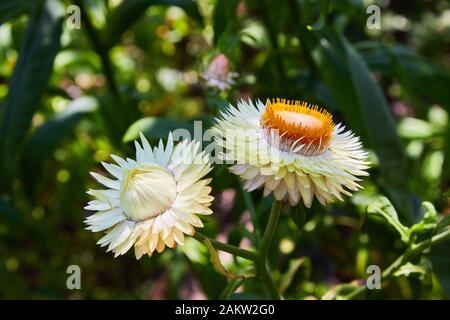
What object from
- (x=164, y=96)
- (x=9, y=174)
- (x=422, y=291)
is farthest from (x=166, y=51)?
(x=422, y=291)

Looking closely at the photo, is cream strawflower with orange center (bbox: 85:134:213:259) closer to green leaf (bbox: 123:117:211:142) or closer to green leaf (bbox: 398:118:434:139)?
green leaf (bbox: 123:117:211:142)

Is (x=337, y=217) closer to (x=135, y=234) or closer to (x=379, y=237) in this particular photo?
(x=379, y=237)

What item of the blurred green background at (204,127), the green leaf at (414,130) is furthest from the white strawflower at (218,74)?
the green leaf at (414,130)

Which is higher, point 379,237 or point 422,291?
point 379,237

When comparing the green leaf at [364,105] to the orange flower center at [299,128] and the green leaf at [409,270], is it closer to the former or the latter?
the green leaf at [409,270]

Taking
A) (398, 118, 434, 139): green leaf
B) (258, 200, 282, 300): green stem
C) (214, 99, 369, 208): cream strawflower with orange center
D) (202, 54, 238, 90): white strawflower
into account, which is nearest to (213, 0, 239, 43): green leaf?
(202, 54, 238, 90): white strawflower
